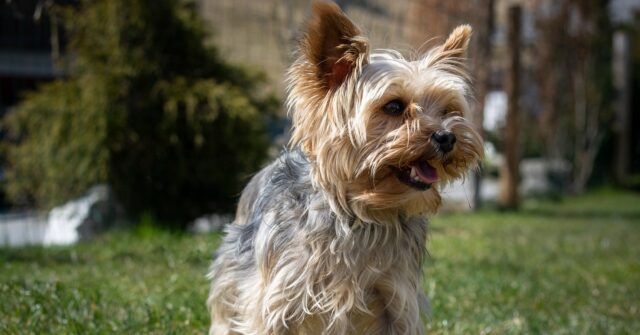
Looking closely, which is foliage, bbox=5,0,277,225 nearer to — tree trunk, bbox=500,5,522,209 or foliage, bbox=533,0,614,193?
tree trunk, bbox=500,5,522,209

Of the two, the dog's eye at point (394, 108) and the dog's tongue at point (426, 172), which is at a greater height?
the dog's eye at point (394, 108)

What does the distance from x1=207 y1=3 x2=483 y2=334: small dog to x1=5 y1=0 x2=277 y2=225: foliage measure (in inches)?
226

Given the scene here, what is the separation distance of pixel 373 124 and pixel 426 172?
13.7 inches

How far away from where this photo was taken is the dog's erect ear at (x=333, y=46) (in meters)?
3.76

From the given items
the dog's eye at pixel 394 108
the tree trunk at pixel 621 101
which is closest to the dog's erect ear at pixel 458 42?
the dog's eye at pixel 394 108

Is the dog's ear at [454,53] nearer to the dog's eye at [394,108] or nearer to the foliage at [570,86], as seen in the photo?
the dog's eye at [394,108]

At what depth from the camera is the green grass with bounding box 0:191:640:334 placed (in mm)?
4910

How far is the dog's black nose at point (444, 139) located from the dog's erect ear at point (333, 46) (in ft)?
1.75

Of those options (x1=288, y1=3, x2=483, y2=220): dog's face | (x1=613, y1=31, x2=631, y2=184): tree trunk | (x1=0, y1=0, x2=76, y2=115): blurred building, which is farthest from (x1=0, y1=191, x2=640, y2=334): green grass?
(x1=613, y1=31, x2=631, y2=184): tree trunk

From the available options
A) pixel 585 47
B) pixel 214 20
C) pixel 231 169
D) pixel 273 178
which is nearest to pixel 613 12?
pixel 585 47

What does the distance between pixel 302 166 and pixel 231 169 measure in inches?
232

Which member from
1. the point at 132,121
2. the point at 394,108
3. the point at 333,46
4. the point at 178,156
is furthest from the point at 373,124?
the point at 132,121

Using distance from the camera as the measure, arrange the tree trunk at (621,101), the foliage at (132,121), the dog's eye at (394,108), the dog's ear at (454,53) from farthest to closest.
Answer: the tree trunk at (621,101) < the foliage at (132,121) < the dog's ear at (454,53) < the dog's eye at (394,108)

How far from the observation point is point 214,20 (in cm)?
1282
